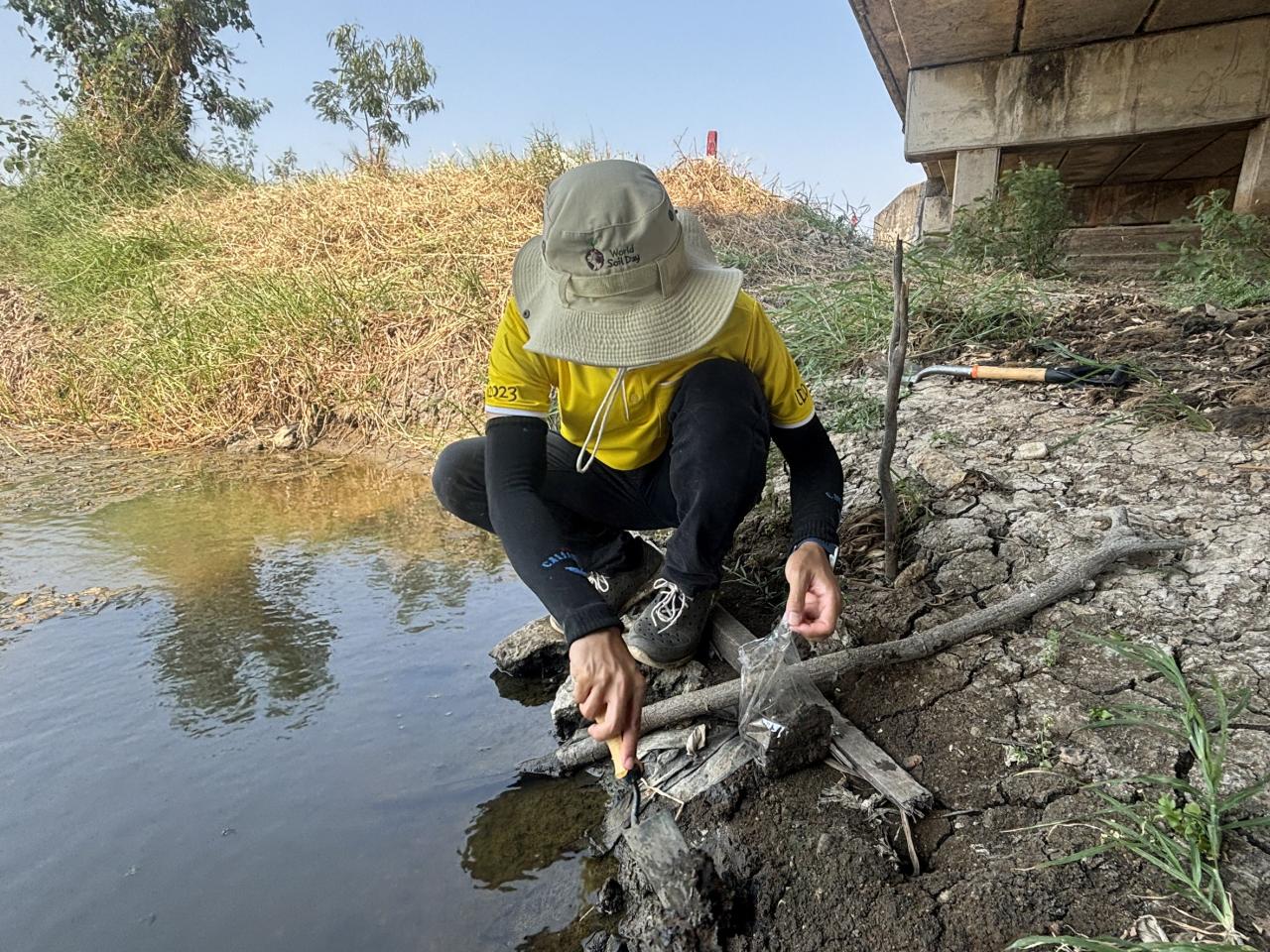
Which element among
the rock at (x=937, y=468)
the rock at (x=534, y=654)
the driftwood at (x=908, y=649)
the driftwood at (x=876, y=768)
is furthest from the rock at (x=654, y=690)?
the rock at (x=937, y=468)

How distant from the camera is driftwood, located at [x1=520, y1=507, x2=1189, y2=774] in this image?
156 cm

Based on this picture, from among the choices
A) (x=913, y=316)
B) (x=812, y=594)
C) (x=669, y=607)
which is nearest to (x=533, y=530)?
(x=669, y=607)

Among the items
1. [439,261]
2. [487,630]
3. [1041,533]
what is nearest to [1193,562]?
[1041,533]

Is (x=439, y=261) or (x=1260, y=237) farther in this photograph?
(x=439, y=261)

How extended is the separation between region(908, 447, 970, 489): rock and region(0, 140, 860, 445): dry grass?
2.82 meters

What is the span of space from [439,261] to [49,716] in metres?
4.57

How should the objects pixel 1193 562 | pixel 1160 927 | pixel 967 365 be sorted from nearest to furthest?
pixel 1160 927 → pixel 1193 562 → pixel 967 365

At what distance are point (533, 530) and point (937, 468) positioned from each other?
148cm

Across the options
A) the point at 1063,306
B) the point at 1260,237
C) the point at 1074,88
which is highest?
the point at 1074,88

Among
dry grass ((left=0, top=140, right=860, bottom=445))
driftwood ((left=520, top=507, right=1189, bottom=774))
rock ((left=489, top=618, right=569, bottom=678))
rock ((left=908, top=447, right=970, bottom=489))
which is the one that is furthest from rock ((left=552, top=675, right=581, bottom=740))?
dry grass ((left=0, top=140, right=860, bottom=445))

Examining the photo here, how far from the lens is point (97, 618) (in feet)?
8.11

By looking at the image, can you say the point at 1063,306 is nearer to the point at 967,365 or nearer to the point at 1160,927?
the point at 967,365

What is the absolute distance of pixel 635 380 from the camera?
1692mm

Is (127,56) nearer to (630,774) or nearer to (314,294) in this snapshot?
(314,294)
